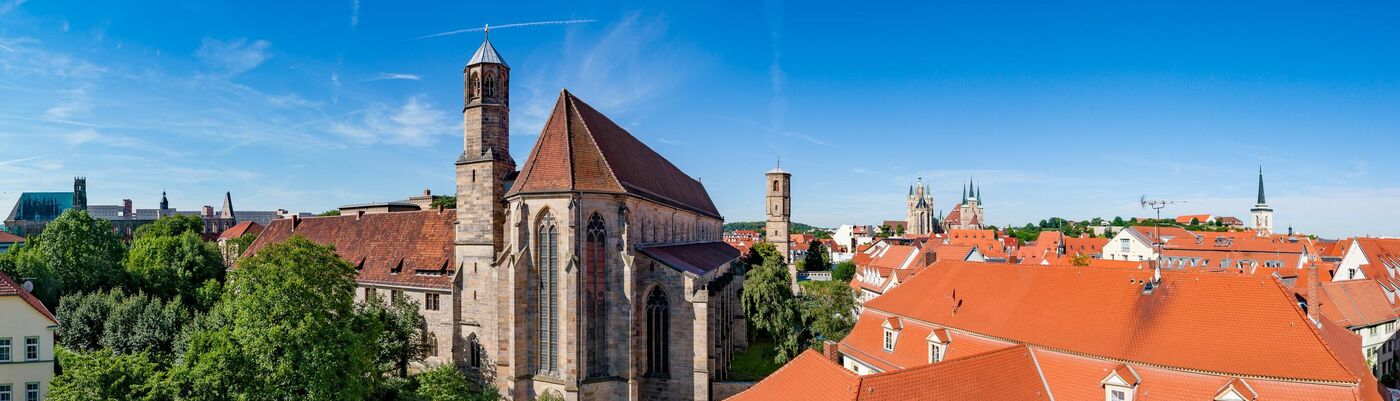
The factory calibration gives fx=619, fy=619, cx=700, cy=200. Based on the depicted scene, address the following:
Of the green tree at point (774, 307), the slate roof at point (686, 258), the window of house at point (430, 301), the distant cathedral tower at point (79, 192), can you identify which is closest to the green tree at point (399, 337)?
the window of house at point (430, 301)

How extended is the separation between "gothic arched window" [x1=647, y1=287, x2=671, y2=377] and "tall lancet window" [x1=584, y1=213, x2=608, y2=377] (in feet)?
7.55

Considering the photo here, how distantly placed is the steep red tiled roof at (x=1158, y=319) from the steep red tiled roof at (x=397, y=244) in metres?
28.8

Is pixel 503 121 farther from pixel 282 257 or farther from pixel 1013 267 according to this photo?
pixel 1013 267

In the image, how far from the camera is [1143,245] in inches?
3482

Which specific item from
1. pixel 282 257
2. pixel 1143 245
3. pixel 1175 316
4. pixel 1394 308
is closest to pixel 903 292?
pixel 1175 316

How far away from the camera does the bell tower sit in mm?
32906

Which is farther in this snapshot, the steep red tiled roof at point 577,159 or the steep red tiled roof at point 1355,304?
the steep red tiled roof at point 1355,304

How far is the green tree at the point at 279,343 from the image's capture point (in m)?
21.3

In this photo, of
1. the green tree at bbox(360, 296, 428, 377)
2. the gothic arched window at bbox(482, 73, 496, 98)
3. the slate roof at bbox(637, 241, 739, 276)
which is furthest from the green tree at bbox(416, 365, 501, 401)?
the gothic arched window at bbox(482, 73, 496, 98)

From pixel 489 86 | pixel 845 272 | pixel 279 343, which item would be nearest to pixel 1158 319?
pixel 279 343

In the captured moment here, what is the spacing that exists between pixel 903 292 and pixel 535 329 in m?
18.3

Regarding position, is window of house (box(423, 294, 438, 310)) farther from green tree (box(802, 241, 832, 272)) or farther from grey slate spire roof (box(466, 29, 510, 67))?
green tree (box(802, 241, 832, 272))

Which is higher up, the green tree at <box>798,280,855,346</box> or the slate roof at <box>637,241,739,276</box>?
the slate roof at <box>637,241,739,276</box>

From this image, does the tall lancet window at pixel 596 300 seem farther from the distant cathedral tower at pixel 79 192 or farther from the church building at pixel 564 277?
the distant cathedral tower at pixel 79 192
